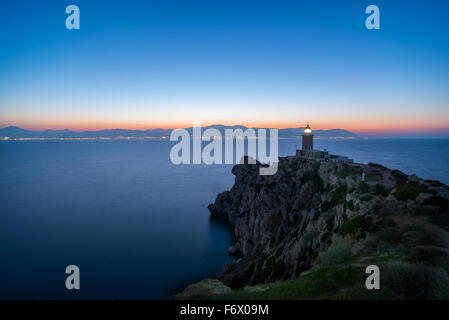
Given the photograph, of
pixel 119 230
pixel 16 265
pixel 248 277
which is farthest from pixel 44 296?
pixel 248 277

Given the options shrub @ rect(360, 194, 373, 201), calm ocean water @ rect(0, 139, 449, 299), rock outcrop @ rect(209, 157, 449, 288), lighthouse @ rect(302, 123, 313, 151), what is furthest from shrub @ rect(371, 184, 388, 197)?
lighthouse @ rect(302, 123, 313, 151)

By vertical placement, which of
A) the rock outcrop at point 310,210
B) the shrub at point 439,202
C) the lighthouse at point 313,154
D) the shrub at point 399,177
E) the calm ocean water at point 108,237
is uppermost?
the lighthouse at point 313,154

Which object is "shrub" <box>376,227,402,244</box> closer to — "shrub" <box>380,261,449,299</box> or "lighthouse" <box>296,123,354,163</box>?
"shrub" <box>380,261,449,299</box>

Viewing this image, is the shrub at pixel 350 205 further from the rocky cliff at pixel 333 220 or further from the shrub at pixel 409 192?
the shrub at pixel 409 192

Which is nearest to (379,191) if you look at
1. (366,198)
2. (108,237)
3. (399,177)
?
(366,198)

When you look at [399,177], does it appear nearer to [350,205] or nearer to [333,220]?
[350,205]

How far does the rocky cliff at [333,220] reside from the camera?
12.8m

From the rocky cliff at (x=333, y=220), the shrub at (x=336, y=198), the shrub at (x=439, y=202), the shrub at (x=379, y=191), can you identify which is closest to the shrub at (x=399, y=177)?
the rocky cliff at (x=333, y=220)

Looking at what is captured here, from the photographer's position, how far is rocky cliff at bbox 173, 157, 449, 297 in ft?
42.0

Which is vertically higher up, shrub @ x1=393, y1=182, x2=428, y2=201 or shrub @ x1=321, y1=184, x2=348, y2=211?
shrub @ x1=393, y1=182, x2=428, y2=201

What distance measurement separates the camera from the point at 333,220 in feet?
77.9

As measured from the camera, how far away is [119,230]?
169 ft
